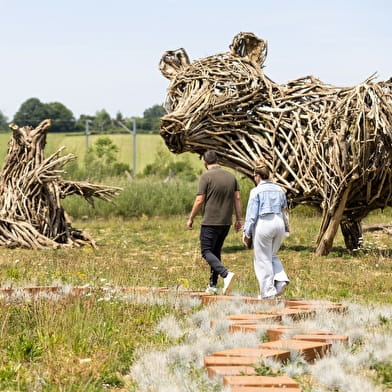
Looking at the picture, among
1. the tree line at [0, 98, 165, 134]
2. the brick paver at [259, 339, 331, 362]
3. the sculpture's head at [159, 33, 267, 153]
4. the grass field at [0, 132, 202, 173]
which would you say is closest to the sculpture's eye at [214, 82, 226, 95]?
the sculpture's head at [159, 33, 267, 153]

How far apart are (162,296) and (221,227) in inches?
61.0

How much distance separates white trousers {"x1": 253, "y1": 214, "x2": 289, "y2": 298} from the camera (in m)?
9.20

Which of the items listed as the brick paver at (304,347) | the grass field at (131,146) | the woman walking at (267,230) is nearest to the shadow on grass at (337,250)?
the woman walking at (267,230)

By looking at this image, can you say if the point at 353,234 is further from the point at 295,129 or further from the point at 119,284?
Answer: the point at 119,284

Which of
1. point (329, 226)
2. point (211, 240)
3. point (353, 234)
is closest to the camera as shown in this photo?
point (211, 240)

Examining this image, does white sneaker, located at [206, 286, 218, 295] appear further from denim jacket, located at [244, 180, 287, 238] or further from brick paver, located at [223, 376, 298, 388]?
brick paver, located at [223, 376, 298, 388]

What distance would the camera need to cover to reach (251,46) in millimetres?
15773

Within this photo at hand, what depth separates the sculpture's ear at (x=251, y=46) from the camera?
1570 cm

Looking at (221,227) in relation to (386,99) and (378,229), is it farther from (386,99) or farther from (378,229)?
(378,229)

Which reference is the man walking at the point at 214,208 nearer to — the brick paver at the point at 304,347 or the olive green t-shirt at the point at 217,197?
the olive green t-shirt at the point at 217,197

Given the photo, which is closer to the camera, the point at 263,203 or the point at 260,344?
the point at 260,344

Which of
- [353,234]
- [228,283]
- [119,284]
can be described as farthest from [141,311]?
[353,234]

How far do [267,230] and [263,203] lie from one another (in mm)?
310

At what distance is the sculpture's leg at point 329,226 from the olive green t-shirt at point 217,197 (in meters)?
3.87
